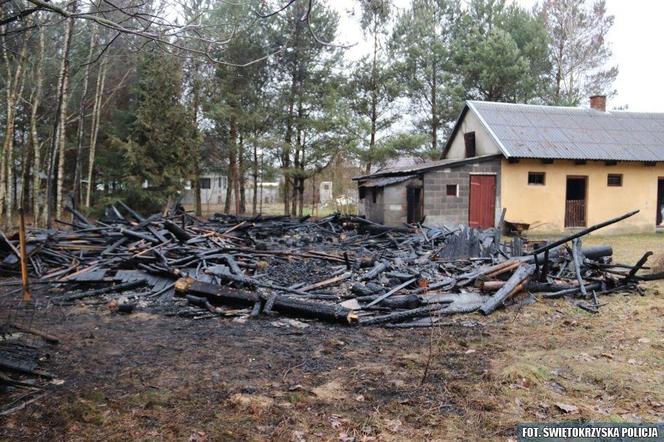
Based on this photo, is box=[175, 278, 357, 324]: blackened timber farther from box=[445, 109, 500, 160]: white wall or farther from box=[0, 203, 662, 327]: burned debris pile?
box=[445, 109, 500, 160]: white wall

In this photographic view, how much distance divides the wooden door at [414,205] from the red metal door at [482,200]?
2.17 m

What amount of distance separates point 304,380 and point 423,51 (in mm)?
25949

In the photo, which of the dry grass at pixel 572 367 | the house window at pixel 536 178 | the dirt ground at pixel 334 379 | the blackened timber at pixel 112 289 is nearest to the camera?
the dirt ground at pixel 334 379

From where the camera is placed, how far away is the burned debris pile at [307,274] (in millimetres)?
6984

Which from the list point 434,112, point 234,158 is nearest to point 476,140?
point 434,112

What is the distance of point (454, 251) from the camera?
34.8 ft

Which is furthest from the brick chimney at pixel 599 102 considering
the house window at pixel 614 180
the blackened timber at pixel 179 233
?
the blackened timber at pixel 179 233

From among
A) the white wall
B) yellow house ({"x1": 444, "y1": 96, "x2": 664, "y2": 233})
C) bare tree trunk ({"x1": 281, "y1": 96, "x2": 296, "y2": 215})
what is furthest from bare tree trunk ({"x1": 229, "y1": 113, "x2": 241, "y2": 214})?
yellow house ({"x1": 444, "y1": 96, "x2": 664, "y2": 233})

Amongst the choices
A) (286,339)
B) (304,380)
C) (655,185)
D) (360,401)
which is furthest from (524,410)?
(655,185)

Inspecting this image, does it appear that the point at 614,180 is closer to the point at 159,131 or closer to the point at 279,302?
the point at 279,302

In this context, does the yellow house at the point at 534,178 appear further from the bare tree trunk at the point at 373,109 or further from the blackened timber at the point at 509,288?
the blackened timber at the point at 509,288

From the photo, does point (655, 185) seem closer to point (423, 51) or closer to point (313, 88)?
point (423, 51)

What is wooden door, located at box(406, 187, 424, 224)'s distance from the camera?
1883 centimetres

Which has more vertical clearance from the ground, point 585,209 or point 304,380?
point 585,209
